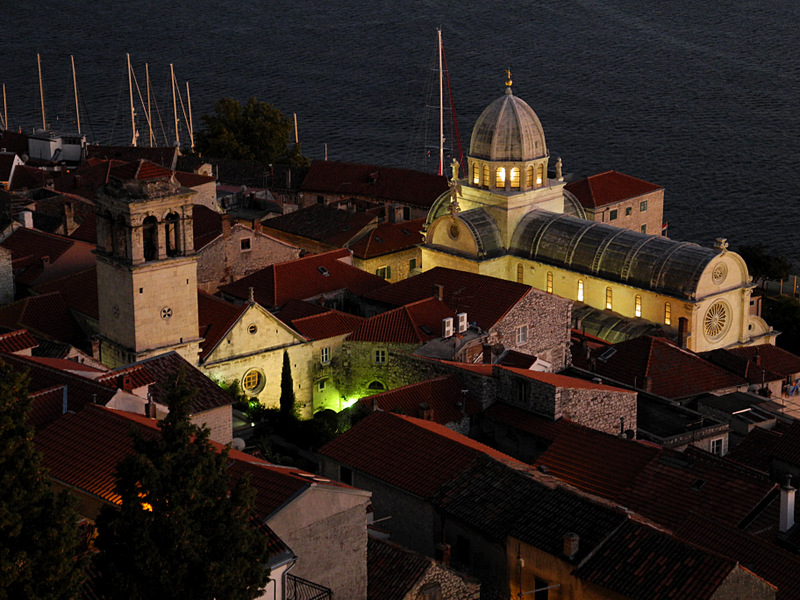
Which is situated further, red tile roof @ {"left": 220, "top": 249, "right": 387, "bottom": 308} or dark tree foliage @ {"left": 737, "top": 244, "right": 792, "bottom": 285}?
dark tree foliage @ {"left": 737, "top": 244, "right": 792, "bottom": 285}

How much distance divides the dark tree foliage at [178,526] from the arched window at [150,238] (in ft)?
90.2

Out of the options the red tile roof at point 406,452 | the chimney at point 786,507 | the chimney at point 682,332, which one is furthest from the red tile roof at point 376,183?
the chimney at point 786,507

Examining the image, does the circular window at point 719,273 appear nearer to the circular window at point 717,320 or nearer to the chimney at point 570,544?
the circular window at point 717,320

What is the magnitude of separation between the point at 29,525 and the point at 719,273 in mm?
51446

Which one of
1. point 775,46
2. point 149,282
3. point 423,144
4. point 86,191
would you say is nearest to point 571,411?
point 149,282

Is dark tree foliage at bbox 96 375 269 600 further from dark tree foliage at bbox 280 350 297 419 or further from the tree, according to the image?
the tree

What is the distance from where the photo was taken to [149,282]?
2338 inches

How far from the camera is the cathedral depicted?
76.9 m

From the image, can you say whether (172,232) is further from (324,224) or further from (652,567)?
(324,224)

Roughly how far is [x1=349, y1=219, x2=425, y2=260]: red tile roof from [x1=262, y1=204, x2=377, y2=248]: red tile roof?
3.14ft

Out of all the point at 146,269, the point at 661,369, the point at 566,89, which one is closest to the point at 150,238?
the point at 146,269

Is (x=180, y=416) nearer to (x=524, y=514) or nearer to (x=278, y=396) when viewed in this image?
(x=524, y=514)

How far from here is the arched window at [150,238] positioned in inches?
2328

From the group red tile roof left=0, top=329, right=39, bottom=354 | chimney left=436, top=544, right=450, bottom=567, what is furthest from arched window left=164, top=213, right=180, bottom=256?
chimney left=436, top=544, right=450, bottom=567
